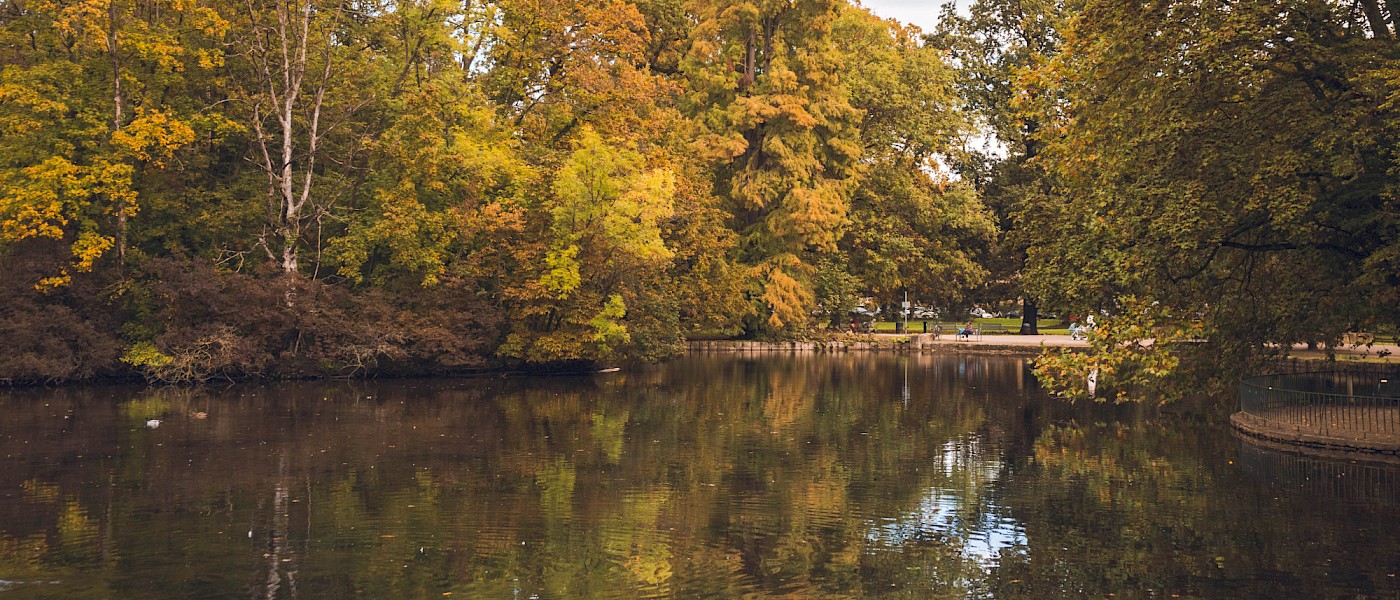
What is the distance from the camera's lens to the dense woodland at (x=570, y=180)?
2284cm

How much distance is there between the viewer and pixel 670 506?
1755cm

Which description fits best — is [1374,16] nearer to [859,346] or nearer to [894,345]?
[859,346]

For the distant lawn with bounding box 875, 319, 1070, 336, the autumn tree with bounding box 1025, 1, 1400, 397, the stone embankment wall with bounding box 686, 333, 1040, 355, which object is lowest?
the stone embankment wall with bounding box 686, 333, 1040, 355

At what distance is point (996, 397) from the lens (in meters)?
36.0

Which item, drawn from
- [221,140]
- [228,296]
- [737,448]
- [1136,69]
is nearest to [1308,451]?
[1136,69]

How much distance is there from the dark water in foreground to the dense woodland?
4520mm

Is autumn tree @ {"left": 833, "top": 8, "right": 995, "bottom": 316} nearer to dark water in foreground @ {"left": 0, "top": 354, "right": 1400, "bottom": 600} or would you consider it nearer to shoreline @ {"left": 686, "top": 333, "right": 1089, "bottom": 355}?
shoreline @ {"left": 686, "top": 333, "right": 1089, "bottom": 355}

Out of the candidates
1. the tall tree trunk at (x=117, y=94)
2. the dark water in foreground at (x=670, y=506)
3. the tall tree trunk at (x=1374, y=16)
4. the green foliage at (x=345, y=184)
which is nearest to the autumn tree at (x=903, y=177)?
the green foliage at (x=345, y=184)

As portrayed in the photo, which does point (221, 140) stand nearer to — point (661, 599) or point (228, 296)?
point (228, 296)

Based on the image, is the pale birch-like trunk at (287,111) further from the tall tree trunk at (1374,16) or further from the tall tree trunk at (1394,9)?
the tall tree trunk at (1394,9)

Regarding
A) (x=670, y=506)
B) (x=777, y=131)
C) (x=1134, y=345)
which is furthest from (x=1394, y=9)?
(x=777, y=131)

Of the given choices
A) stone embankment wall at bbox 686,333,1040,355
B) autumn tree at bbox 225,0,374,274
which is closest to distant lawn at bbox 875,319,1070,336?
stone embankment wall at bbox 686,333,1040,355

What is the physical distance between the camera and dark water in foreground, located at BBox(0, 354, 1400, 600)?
43.6ft

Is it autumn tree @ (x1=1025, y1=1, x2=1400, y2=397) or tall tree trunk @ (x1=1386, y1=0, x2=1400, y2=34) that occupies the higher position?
tall tree trunk @ (x1=1386, y1=0, x2=1400, y2=34)
